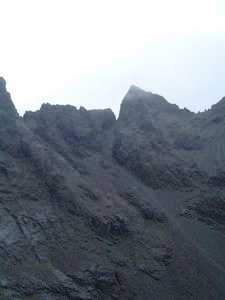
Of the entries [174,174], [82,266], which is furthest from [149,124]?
[82,266]

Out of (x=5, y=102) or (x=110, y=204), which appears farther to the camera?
(x=5, y=102)

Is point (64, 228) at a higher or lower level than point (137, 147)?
lower

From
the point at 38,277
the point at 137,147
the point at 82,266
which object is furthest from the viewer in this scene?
the point at 137,147

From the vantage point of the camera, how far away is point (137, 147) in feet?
282

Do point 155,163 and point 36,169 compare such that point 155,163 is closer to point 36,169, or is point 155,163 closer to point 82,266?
point 36,169

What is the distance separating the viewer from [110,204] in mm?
67188

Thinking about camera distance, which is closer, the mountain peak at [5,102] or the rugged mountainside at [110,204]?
the rugged mountainside at [110,204]

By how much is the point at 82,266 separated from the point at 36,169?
20.3m

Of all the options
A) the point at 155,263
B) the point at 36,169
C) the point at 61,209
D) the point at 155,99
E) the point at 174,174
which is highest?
the point at 155,99

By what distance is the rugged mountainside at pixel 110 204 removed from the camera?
53438mm

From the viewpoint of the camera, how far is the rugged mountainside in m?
53.4

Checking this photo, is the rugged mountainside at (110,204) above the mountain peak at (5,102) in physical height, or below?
below

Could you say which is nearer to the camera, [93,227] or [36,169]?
[93,227]

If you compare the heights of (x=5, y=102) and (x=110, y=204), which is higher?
(x=5, y=102)
